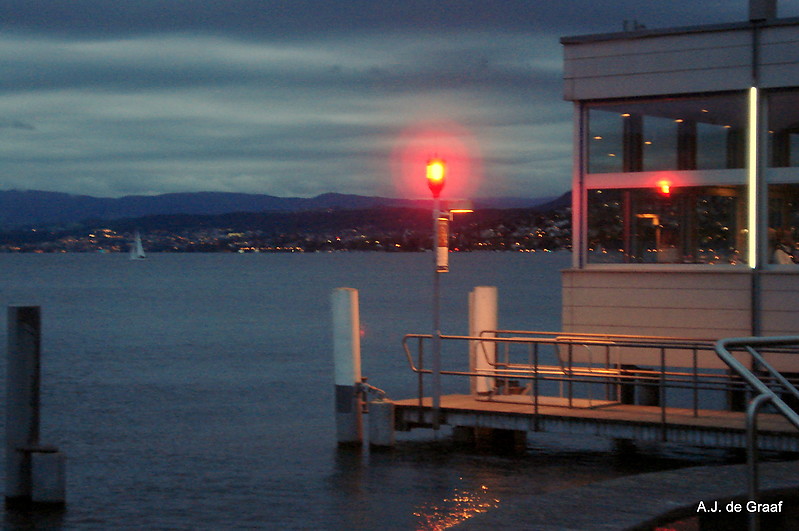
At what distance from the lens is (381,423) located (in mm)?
15234

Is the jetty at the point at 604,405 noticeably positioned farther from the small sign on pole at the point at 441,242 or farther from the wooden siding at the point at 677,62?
the wooden siding at the point at 677,62

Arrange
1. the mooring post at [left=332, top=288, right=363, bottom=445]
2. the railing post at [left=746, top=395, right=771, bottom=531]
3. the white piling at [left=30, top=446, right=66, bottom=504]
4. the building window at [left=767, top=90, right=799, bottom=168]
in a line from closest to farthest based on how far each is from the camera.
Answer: the railing post at [left=746, top=395, right=771, bottom=531] → the white piling at [left=30, top=446, right=66, bottom=504] → the building window at [left=767, top=90, right=799, bottom=168] → the mooring post at [left=332, top=288, right=363, bottom=445]

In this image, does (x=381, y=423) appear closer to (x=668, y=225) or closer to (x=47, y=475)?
(x=668, y=225)

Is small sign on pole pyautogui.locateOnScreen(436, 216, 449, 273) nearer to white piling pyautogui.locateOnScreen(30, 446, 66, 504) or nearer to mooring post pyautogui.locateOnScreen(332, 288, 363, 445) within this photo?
mooring post pyautogui.locateOnScreen(332, 288, 363, 445)

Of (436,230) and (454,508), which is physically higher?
(436,230)

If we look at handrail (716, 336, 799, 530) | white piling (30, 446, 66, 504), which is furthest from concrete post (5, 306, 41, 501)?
handrail (716, 336, 799, 530)

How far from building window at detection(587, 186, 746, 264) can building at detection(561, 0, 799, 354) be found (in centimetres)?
1

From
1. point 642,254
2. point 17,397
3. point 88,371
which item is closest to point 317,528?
point 17,397

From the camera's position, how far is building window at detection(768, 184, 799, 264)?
14.2m

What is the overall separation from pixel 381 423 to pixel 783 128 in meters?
6.43

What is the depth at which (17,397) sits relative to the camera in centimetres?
1192

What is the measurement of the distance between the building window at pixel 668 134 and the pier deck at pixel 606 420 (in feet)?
10.4

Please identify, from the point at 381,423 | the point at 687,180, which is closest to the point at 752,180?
the point at 687,180

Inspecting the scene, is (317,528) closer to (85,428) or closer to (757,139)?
(757,139)
